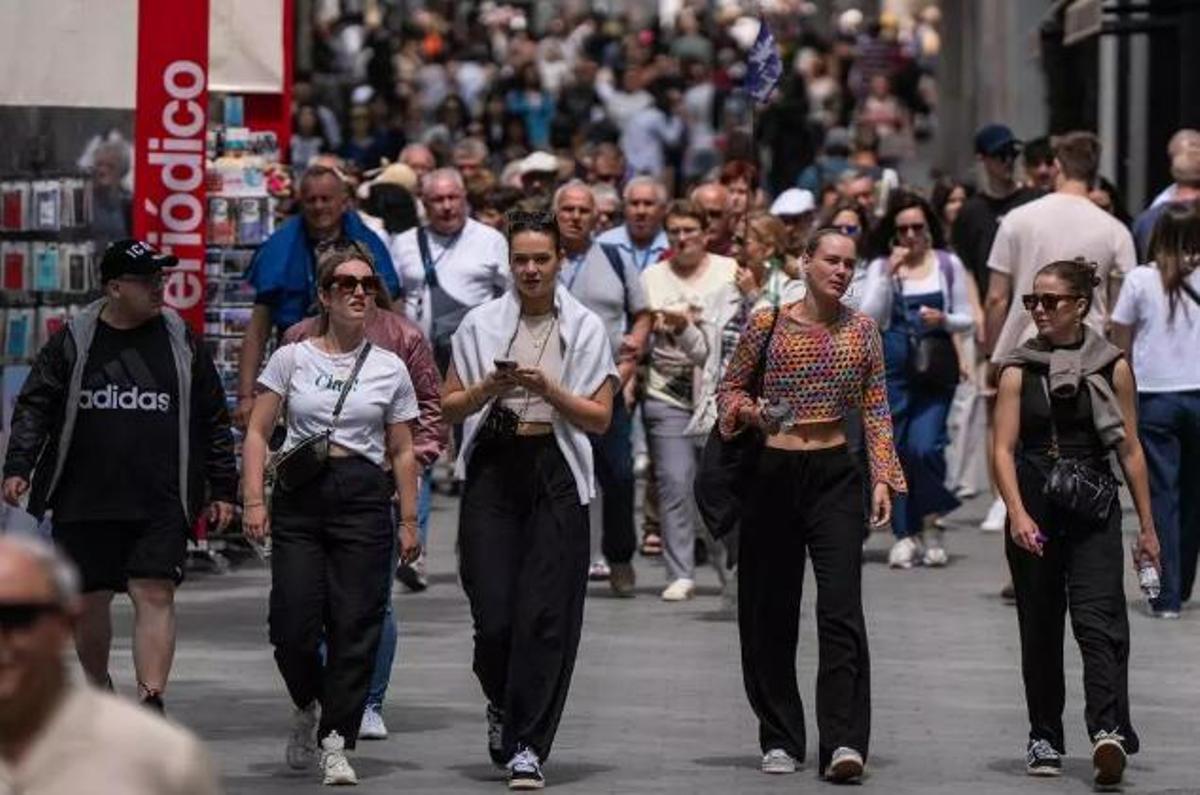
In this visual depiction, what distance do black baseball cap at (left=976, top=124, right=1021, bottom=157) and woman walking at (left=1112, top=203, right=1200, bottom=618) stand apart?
3.17 metres

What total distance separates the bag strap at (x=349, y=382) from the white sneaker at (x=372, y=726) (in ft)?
4.06

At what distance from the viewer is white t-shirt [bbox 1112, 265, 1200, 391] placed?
572 inches

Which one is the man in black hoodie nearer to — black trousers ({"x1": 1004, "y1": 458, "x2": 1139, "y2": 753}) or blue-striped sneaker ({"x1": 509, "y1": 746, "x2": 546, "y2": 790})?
blue-striped sneaker ({"x1": 509, "y1": 746, "x2": 546, "y2": 790})

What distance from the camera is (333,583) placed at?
412 inches

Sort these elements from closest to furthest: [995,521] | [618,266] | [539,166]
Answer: [618,266]
[995,521]
[539,166]

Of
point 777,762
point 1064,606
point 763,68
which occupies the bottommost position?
point 777,762

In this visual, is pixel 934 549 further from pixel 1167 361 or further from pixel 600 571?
pixel 1167 361

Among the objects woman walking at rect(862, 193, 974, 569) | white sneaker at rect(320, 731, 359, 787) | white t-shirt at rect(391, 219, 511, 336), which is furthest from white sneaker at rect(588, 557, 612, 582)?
white sneaker at rect(320, 731, 359, 787)

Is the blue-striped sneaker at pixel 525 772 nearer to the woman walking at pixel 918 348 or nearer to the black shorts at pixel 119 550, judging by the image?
the black shorts at pixel 119 550

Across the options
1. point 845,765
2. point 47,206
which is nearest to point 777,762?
point 845,765

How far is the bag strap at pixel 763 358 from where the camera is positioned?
1084 cm

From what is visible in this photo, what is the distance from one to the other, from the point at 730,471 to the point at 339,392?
1.21 m

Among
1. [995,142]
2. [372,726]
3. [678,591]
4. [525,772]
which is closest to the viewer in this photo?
[525,772]

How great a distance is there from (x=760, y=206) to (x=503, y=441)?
9.17 meters
